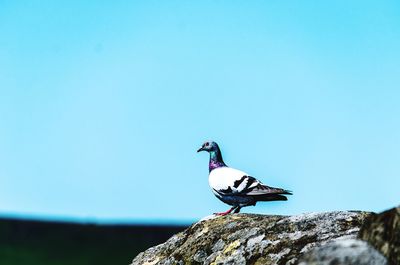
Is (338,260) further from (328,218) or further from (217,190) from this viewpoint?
(217,190)

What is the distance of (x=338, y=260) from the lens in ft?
11.7

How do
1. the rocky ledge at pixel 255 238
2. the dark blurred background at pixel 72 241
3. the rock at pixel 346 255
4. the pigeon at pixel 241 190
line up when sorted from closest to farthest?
1. the rock at pixel 346 255
2. the rocky ledge at pixel 255 238
3. the pigeon at pixel 241 190
4. the dark blurred background at pixel 72 241

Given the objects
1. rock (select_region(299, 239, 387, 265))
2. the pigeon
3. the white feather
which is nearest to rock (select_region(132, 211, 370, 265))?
the pigeon

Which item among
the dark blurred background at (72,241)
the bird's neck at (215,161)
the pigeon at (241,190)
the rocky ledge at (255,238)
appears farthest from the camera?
the dark blurred background at (72,241)

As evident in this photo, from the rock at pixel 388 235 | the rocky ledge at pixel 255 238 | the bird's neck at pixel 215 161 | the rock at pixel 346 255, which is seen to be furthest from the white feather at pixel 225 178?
the rock at pixel 346 255

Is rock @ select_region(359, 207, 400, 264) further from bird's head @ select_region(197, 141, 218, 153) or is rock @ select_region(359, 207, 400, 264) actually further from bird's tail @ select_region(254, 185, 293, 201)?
bird's head @ select_region(197, 141, 218, 153)

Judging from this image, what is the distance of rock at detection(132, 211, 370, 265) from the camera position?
20.2 ft

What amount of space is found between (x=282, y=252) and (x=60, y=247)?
40.7 feet

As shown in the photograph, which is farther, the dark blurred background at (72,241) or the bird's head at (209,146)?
the dark blurred background at (72,241)

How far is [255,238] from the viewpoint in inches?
261

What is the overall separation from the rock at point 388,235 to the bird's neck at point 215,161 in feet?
19.9

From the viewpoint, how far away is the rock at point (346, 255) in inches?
141

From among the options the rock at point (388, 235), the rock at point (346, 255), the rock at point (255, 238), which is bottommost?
the rock at point (346, 255)

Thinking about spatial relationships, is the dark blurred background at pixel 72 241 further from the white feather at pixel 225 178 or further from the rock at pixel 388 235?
the rock at pixel 388 235
